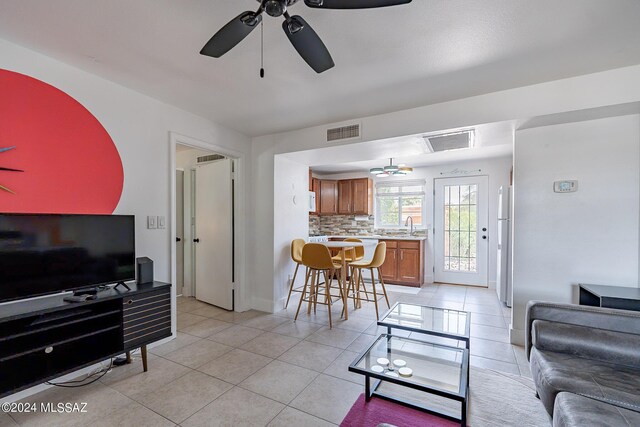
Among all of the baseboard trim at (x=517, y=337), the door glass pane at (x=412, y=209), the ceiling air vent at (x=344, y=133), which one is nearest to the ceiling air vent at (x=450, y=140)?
the ceiling air vent at (x=344, y=133)

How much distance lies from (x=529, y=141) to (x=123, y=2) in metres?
3.51

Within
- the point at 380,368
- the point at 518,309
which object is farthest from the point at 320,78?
the point at 518,309

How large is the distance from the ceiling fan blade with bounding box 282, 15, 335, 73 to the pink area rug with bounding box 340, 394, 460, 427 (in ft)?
7.22

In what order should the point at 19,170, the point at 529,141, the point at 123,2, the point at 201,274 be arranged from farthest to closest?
the point at 201,274 < the point at 529,141 < the point at 19,170 < the point at 123,2

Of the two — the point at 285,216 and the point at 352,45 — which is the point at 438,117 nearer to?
the point at 352,45

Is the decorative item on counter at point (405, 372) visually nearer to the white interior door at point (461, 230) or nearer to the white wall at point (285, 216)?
the white wall at point (285, 216)

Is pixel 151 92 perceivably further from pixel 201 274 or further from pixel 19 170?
pixel 201 274

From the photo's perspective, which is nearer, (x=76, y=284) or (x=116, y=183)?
(x=76, y=284)

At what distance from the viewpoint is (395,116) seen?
3.23m

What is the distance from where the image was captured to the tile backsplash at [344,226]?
6500 mm

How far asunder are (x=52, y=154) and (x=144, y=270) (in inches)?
45.3

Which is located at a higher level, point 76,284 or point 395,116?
point 395,116

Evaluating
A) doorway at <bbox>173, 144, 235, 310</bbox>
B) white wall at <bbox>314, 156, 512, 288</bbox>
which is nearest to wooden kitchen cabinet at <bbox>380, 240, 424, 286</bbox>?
white wall at <bbox>314, 156, 512, 288</bbox>

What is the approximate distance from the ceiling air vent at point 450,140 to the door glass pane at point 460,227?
2365 millimetres
